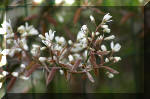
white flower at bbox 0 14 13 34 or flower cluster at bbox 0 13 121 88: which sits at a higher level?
white flower at bbox 0 14 13 34

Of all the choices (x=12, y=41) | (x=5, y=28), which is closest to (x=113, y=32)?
(x=12, y=41)

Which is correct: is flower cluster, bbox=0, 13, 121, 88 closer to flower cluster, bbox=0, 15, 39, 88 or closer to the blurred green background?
flower cluster, bbox=0, 15, 39, 88

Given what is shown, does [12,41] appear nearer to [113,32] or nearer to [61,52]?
[61,52]

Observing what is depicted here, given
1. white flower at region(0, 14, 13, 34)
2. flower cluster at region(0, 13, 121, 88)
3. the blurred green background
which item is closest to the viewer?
flower cluster at region(0, 13, 121, 88)

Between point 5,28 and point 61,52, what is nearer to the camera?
point 61,52

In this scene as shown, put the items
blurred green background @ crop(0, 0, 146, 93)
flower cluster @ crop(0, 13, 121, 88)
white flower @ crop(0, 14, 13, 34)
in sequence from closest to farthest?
flower cluster @ crop(0, 13, 121, 88) < white flower @ crop(0, 14, 13, 34) < blurred green background @ crop(0, 0, 146, 93)

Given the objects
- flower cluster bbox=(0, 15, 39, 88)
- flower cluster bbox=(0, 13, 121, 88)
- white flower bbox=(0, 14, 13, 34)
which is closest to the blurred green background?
flower cluster bbox=(0, 13, 121, 88)

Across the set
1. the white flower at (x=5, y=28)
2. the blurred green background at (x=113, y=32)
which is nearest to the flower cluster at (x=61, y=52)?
the white flower at (x=5, y=28)

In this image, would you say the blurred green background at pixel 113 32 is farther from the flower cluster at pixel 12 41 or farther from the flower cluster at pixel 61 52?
the flower cluster at pixel 12 41


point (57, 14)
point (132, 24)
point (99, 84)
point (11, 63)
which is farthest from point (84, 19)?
point (11, 63)

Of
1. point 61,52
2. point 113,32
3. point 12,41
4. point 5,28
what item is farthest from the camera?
point 113,32

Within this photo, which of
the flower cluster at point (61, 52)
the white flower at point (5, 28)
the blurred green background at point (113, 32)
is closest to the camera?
the flower cluster at point (61, 52)
